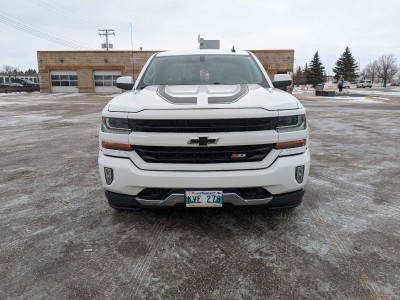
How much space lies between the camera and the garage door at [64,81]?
36969mm

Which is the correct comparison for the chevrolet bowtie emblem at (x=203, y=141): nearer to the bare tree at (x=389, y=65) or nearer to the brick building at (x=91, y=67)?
the brick building at (x=91, y=67)

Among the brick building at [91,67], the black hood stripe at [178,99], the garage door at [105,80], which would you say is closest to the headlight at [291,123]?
the black hood stripe at [178,99]

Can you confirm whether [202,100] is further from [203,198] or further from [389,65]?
[389,65]

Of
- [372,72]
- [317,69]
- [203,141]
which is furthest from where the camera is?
[372,72]

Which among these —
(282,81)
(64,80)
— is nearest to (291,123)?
(282,81)

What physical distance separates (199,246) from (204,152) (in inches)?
33.0

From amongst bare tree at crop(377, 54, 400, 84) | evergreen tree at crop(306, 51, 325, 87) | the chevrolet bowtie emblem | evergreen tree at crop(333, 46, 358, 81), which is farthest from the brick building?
bare tree at crop(377, 54, 400, 84)

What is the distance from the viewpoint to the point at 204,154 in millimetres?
2553

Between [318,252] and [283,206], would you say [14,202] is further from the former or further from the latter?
[318,252]

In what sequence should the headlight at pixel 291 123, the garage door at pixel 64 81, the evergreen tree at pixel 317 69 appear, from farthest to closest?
the evergreen tree at pixel 317 69 < the garage door at pixel 64 81 < the headlight at pixel 291 123

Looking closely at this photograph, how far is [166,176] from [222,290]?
3.24ft

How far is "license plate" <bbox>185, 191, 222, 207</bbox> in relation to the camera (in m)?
2.54

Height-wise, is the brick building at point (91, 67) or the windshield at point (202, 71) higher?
the brick building at point (91, 67)

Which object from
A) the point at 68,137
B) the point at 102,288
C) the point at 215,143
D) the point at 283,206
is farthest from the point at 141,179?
the point at 68,137
